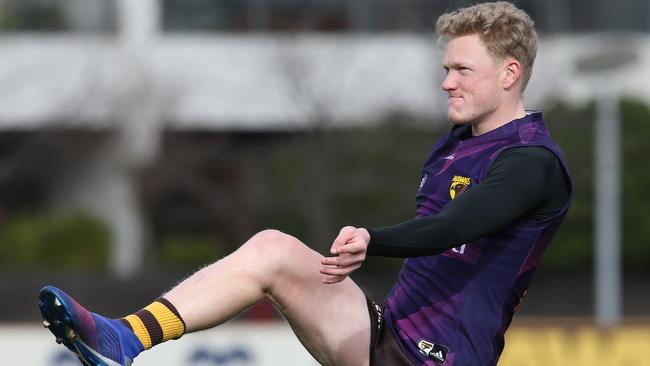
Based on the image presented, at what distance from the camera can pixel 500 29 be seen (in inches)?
184

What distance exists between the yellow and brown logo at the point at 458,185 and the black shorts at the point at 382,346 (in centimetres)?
55

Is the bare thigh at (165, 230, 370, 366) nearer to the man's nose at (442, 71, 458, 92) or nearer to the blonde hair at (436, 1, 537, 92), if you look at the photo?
the man's nose at (442, 71, 458, 92)

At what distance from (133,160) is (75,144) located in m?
1.08

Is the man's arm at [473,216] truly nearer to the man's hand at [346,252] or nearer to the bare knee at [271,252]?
the man's hand at [346,252]

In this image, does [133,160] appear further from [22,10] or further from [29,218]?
[22,10]

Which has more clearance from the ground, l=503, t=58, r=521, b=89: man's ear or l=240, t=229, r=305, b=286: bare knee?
l=503, t=58, r=521, b=89: man's ear

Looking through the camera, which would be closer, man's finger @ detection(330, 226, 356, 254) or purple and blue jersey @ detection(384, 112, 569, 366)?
man's finger @ detection(330, 226, 356, 254)

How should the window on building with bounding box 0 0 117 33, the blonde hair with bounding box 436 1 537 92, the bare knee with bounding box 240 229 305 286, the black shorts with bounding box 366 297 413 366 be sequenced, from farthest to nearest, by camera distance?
the window on building with bounding box 0 0 117 33 → the black shorts with bounding box 366 297 413 366 → the blonde hair with bounding box 436 1 537 92 → the bare knee with bounding box 240 229 305 286

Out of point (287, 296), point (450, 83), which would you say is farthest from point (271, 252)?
point (450, 83)

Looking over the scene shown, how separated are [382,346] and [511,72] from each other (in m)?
1.12

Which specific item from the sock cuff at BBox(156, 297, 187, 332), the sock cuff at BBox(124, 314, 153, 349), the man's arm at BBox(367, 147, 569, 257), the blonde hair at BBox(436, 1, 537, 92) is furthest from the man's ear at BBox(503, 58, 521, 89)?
the sock cuff at BBox(124, 314, 153, 349)

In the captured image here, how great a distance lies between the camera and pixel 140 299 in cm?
1903

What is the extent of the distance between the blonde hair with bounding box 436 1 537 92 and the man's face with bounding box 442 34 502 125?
28 mm

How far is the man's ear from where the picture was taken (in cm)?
470
